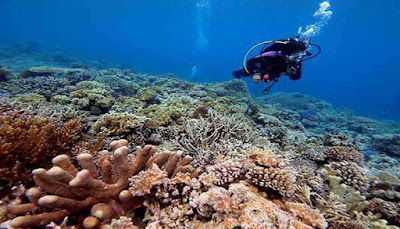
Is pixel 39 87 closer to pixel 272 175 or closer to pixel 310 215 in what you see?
pixel 272 175

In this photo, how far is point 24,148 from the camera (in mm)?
2863

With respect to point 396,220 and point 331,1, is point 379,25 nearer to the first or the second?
point 331,1

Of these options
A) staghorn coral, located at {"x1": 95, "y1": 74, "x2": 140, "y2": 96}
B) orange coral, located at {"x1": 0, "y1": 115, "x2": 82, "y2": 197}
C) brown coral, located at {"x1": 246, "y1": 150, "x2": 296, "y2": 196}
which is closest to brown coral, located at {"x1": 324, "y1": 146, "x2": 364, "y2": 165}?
brown coral, located at {"x1": 246, "y1": 150, "x2": 296, "y2": 196}

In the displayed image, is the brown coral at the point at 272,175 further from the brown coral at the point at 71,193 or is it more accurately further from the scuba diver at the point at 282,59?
the scuba diver at the point at 282,59

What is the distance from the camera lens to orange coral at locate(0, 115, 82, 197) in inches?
101

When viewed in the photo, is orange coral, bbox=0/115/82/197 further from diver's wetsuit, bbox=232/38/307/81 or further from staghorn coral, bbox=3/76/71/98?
staghorn coral, bbox=3/76/71/98

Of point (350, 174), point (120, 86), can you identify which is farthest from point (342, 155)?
point (120, 86)

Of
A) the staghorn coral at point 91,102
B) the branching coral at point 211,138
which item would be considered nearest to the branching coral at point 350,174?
the branching coral at point 211,138

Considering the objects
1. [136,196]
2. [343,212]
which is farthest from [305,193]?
[136,196]

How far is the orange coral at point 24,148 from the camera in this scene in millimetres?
2574

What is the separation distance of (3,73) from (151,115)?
8.92 metres

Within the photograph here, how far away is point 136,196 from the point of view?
2.59 m

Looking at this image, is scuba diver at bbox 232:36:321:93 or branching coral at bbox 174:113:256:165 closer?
branching coral at bbox 174:113:256:165

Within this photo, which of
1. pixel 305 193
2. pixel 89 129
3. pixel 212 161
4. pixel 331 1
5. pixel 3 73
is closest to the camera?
pixel 305 193
